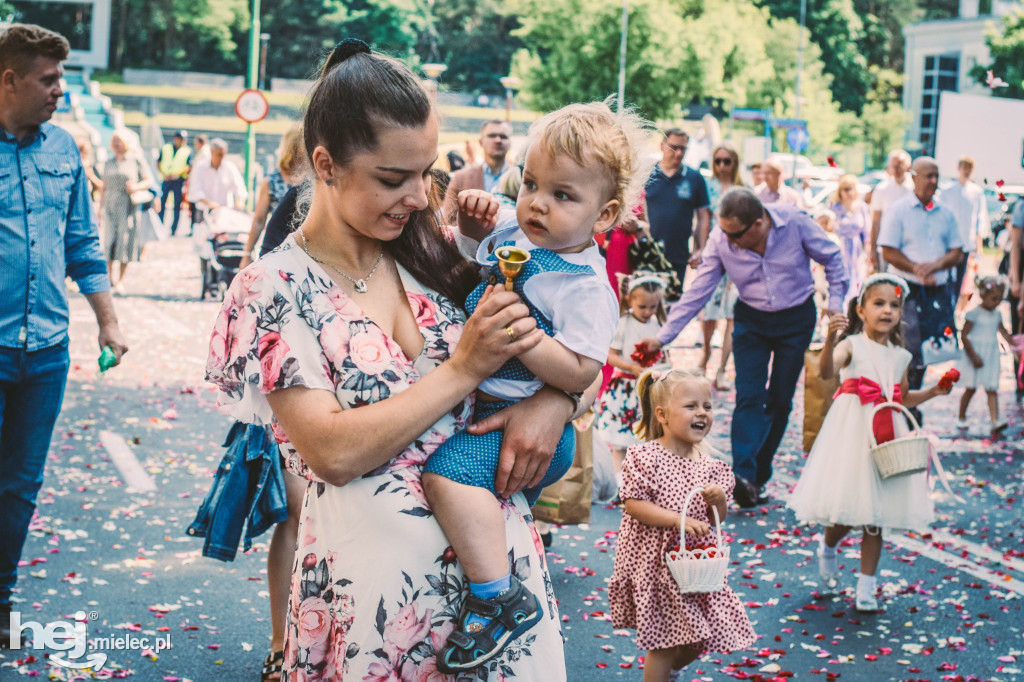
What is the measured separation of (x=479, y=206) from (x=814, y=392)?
5.98 meters

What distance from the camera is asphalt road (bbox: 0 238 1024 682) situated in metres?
4.93

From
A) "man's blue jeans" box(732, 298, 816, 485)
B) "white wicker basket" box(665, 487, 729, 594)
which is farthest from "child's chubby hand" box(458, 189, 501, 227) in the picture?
"man's blue jeans" box(732, 298, 816, 485)

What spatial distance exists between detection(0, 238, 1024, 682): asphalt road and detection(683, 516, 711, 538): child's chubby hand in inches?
32.6

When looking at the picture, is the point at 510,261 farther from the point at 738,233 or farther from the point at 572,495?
the point at 738,233

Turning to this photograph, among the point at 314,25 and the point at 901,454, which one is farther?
the point at 314,25

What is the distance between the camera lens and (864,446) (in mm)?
5953

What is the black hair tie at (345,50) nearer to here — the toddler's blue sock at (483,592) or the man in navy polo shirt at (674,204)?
the toddler's blue sock at (483,592)

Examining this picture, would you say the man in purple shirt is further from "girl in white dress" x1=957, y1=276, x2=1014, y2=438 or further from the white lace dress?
"girl in white dress" x1=957, y1=276, x2=1014, y2=438

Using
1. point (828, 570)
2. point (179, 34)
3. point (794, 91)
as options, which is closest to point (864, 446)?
point (828, 570)

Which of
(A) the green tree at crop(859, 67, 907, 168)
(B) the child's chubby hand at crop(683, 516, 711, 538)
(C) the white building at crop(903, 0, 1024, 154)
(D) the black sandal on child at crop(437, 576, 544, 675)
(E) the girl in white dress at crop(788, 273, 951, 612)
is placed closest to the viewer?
(D) the black sandal on child at crop(437, 576, 544, 675)

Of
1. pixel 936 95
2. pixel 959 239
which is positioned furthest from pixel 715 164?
pixel 936 95

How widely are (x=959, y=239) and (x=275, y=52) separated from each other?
74.6 metres

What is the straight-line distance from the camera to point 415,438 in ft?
7.30

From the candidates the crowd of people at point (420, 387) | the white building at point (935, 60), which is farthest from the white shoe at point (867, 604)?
the white building at point (935, 60)
